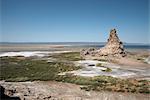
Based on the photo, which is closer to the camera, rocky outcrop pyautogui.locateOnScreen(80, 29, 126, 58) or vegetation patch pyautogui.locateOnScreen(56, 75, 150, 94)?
vegetation patch pyautogui.locateOnScreen(56, 75, 150, 94)

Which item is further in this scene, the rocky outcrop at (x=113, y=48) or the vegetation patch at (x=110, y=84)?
the rocky outcrop at (x=113, y=48)

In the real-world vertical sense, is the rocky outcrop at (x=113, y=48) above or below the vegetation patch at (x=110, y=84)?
above

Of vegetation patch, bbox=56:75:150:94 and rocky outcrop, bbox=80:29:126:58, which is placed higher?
rocky outcrop, bbox=80:29:126:58

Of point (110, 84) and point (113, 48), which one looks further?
point (113, 48)

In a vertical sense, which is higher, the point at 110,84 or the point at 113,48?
the point at 113,48

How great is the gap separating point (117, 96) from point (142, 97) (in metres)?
2.56

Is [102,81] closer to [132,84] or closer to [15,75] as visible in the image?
[132,84]

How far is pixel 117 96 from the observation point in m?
23.6

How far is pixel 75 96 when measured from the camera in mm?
22875

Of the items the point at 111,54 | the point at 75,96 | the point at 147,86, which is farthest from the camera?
the point at 111,54

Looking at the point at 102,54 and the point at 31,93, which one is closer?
the point at 31,93

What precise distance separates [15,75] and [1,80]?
362cm

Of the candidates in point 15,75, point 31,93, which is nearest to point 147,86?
point 31,93

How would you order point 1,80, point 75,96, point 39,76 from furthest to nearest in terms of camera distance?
1. point 39,76
2. point 1,80
3. point 75,96
